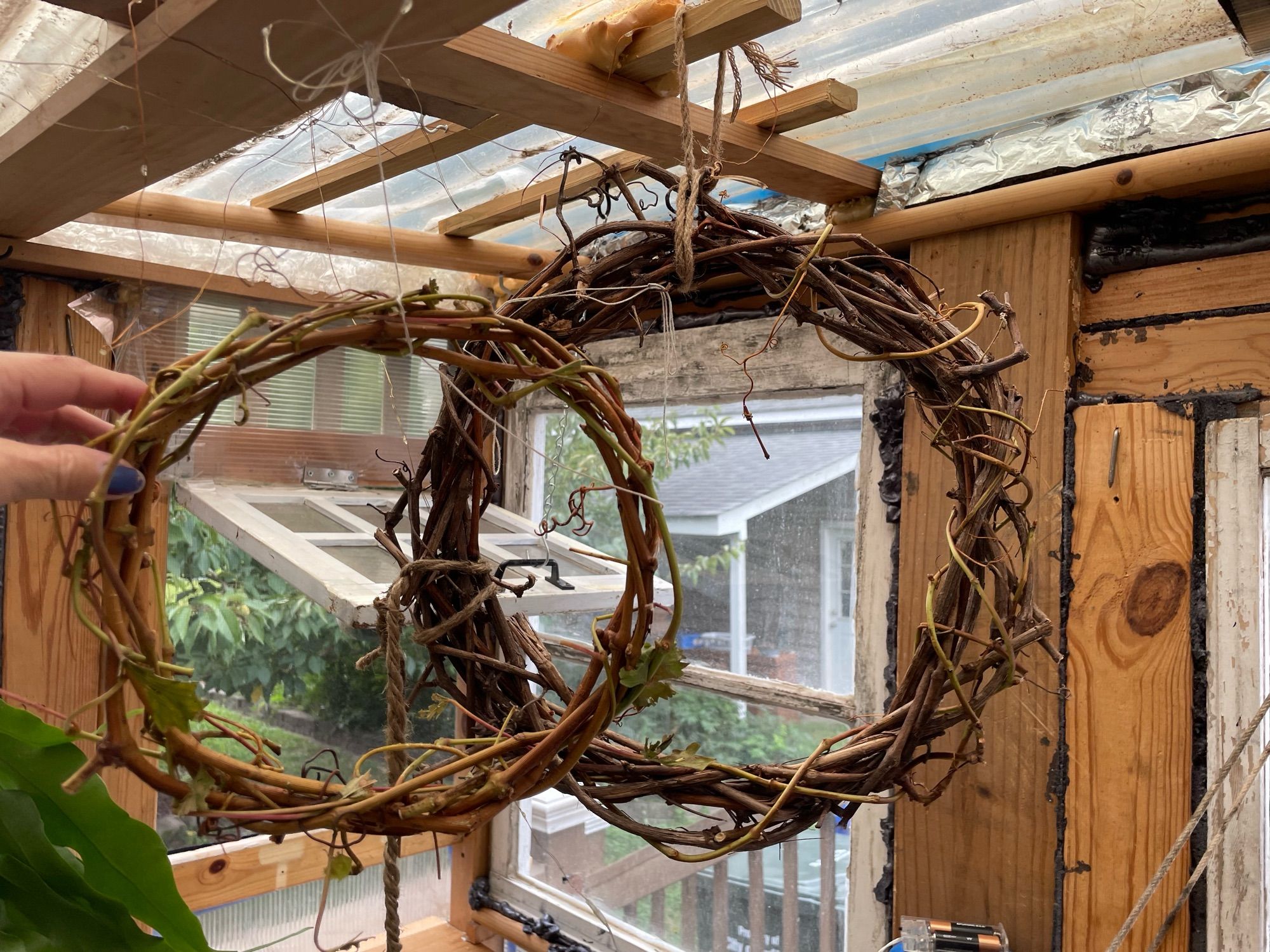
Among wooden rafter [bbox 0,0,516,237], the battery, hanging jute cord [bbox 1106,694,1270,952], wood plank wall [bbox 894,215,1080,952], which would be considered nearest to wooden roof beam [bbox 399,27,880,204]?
wooden rafter [bbox 0,0,516,237]

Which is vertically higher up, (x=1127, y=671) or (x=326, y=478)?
(x=326, y=478)

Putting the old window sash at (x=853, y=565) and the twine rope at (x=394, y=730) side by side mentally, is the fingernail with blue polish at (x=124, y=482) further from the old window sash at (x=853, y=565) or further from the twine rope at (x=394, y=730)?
the old window sash at (x=853, y=565)

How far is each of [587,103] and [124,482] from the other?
2.18 feet

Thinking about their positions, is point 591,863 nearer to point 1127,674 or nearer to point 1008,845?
point 1008,845

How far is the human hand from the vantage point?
17.4 inches

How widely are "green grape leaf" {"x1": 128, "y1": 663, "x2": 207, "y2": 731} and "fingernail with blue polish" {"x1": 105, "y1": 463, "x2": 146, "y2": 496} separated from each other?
0.26 feet

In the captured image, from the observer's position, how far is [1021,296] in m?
1.20

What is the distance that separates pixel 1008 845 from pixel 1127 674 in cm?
28

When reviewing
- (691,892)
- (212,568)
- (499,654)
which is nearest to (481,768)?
(499,654)

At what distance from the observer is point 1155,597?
3.56ft

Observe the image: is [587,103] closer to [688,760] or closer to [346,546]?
[688,760]

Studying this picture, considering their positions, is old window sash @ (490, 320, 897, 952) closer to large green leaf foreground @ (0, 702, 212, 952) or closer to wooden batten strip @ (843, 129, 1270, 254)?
wooden batten strip @ (843, 129, 1270, 254)

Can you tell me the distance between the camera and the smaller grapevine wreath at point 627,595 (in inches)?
19.8

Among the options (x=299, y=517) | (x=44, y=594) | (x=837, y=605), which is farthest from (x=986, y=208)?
(x=44, y=594)
